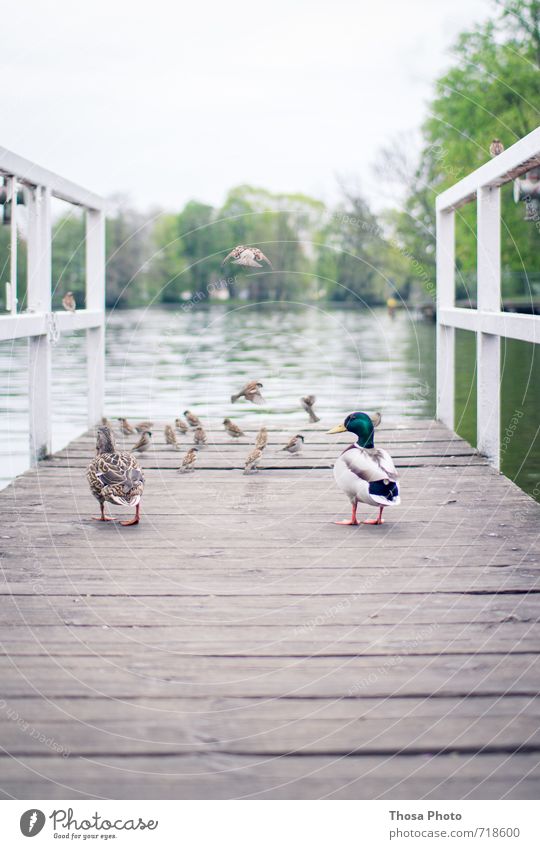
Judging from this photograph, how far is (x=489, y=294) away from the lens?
8.41m

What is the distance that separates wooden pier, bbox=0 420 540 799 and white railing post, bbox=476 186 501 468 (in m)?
1.77

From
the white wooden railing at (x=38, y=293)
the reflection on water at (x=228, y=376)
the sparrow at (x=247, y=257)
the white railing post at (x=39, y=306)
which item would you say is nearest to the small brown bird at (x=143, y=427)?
the white wooden railing at (x=38, y=293)

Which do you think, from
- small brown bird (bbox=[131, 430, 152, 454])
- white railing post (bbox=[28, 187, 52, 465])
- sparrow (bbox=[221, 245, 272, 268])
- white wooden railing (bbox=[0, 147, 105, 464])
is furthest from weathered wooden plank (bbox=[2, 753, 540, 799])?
small brown bird (bbox=[131, 430, 152, 454])

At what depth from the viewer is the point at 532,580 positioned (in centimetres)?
487

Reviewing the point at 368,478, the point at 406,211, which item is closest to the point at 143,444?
the point at 368,478

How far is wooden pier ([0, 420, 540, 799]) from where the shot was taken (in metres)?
2.94

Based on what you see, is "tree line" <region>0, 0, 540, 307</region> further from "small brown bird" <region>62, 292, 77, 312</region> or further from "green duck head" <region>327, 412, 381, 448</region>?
"green duck head" <region>327, 412, 381, 448</region>

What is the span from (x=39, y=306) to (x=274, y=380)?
13.3 m

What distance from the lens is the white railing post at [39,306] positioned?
8586 millimetres

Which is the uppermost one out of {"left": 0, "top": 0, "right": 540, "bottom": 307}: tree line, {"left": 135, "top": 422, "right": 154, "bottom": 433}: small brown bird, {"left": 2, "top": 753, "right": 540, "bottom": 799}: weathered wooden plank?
{"left": 0, "top": 0, "right": 540, "bottom": 307}: tree line

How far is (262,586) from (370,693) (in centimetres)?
139

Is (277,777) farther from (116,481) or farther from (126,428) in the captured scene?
(126,428)
